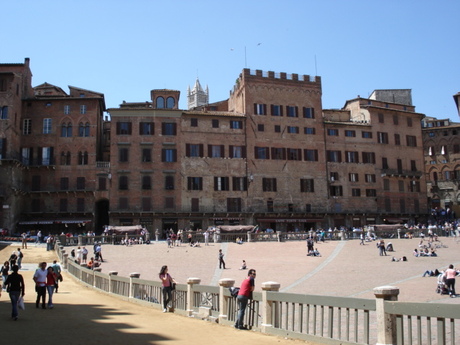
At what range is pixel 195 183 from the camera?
192ft

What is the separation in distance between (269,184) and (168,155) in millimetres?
12762

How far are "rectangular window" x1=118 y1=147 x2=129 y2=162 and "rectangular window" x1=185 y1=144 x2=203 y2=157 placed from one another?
22.6 feet

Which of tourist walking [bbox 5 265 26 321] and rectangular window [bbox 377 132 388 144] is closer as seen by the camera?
tourist walking [bbox 5 265 26 321]

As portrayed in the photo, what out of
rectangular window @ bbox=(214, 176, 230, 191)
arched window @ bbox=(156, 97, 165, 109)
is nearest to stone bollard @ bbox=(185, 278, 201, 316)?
rectangular window @ bbox=(214, 176, 230, 191)

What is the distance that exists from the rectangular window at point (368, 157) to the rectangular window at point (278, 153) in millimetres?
11516

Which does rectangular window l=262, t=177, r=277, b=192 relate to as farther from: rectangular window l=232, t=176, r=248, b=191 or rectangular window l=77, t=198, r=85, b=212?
rectangular window l=77, t=198, r=85, b=212

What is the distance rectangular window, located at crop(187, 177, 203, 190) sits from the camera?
2297 inches

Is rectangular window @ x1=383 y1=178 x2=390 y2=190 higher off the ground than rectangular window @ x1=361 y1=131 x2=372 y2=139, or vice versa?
rectangular window @ x1=361 y1=131 x2=372 y2=139

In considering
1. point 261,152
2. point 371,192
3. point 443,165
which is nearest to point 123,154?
point 261,152

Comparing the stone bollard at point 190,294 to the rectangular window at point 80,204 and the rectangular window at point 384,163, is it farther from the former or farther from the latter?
the rectangular window at point 384,163

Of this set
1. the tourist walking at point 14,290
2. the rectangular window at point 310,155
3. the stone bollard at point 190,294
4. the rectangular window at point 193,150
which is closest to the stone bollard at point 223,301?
the stone bollard at point 190,294

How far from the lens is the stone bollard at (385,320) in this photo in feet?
28.6

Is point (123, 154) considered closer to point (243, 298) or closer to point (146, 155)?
point (146, 155)

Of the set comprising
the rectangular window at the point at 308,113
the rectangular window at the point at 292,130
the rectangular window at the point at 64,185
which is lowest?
the rectangular window at the point at 64,185
